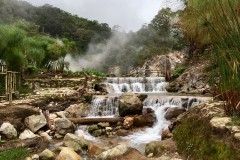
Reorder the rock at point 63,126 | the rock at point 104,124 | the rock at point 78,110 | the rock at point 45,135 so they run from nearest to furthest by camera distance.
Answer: the rock at point 45,135
the rock at point 63,126
the rock at point 104,124
the rock at point 78,110

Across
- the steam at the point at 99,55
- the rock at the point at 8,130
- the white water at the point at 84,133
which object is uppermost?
the steam at the point at 99,55

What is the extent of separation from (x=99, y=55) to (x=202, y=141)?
34.8 meters

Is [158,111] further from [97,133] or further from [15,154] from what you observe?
[15,154]

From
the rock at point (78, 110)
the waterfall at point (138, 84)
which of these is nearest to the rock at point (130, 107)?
the rock at point (78, 110)

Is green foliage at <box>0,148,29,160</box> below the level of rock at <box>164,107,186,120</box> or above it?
below

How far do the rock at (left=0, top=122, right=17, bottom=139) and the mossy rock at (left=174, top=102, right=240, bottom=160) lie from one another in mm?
4390

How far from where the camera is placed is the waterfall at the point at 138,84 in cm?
1847

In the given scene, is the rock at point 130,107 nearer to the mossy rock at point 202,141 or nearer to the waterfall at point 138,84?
the mossy rock at point 202,141

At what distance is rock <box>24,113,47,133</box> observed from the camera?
9.15m

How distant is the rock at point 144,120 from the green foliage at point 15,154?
4.34 metres

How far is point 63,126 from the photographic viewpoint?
938 centimetres

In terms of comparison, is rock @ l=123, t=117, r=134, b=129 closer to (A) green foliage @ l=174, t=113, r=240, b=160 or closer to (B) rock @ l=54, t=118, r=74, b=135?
(B) rock @ l=54, t=118, r=74, b=135

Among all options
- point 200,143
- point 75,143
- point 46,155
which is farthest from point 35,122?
point 200,143

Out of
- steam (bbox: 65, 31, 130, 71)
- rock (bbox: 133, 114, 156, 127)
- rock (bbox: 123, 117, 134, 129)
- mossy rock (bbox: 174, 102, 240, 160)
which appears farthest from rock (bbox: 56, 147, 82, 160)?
steam (bbox: 65, 31, 130, 71)
